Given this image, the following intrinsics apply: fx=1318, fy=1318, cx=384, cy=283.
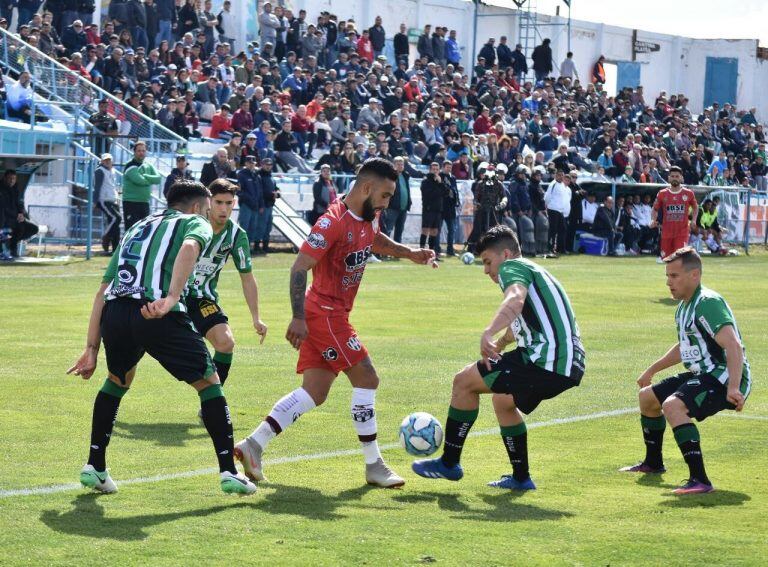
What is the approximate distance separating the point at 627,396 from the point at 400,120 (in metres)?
23.8

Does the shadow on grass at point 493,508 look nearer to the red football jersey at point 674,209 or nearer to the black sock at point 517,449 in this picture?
the black sock at point 517,449

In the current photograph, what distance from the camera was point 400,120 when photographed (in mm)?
35031

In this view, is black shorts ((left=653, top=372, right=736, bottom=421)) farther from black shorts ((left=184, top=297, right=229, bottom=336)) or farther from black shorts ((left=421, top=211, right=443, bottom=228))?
black shorts ((left=421, top=211, right=443, bottom=228))

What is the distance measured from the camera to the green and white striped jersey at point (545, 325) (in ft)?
25.4

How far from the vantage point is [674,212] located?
23.1 metres

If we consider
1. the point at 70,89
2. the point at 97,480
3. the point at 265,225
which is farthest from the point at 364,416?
the point at 70,89

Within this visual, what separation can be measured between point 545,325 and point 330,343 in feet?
4.29

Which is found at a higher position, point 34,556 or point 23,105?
point 23,105

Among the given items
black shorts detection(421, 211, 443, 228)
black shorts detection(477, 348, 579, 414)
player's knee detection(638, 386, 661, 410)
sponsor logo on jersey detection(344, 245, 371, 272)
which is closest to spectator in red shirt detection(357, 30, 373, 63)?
black shorts detection(421, 211, 443, 228)

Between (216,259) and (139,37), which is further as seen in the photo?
(139,37)

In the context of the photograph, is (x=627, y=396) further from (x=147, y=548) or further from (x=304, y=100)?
(x=304, y=100)

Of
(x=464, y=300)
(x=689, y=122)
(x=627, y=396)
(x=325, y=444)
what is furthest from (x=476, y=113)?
(x=325, y=444)

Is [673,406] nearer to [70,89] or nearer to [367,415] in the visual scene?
[367,415]

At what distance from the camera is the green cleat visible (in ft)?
24.1
